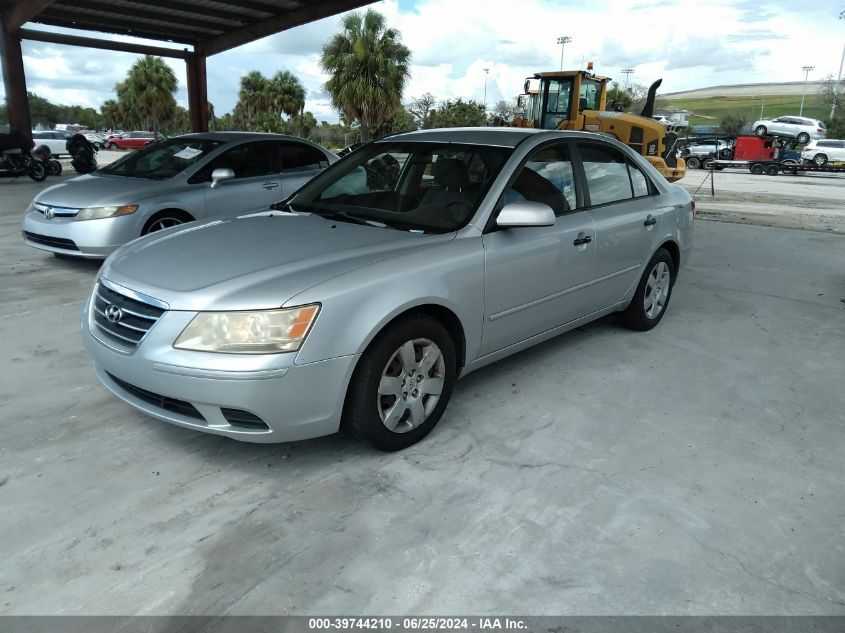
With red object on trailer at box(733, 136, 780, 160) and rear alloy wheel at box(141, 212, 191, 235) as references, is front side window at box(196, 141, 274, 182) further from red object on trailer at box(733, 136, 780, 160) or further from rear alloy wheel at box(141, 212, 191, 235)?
red object on trailer at box(733, 136, 780, 160)

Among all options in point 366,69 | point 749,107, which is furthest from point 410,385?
point 749,107

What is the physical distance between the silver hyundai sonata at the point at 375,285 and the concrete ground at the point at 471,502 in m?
0.30

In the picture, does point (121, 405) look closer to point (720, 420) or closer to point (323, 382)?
point (323, 382)

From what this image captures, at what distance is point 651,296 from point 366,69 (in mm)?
27782

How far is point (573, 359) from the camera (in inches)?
174

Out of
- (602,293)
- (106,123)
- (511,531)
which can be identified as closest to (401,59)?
(602,293)

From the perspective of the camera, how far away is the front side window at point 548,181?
3672mm

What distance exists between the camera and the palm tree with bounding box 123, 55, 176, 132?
171ft

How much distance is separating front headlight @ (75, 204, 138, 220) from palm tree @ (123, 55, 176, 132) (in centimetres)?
5033

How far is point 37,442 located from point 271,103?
51922 mm

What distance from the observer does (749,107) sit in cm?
13712

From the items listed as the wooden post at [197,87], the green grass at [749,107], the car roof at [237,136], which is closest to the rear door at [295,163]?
the car roof at [237,136]

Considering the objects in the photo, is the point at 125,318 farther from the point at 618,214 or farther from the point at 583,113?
the point at 583,113

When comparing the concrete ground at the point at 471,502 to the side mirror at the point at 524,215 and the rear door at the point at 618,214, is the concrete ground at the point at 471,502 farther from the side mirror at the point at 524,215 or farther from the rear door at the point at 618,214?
the side mirror at the point at 524,215
